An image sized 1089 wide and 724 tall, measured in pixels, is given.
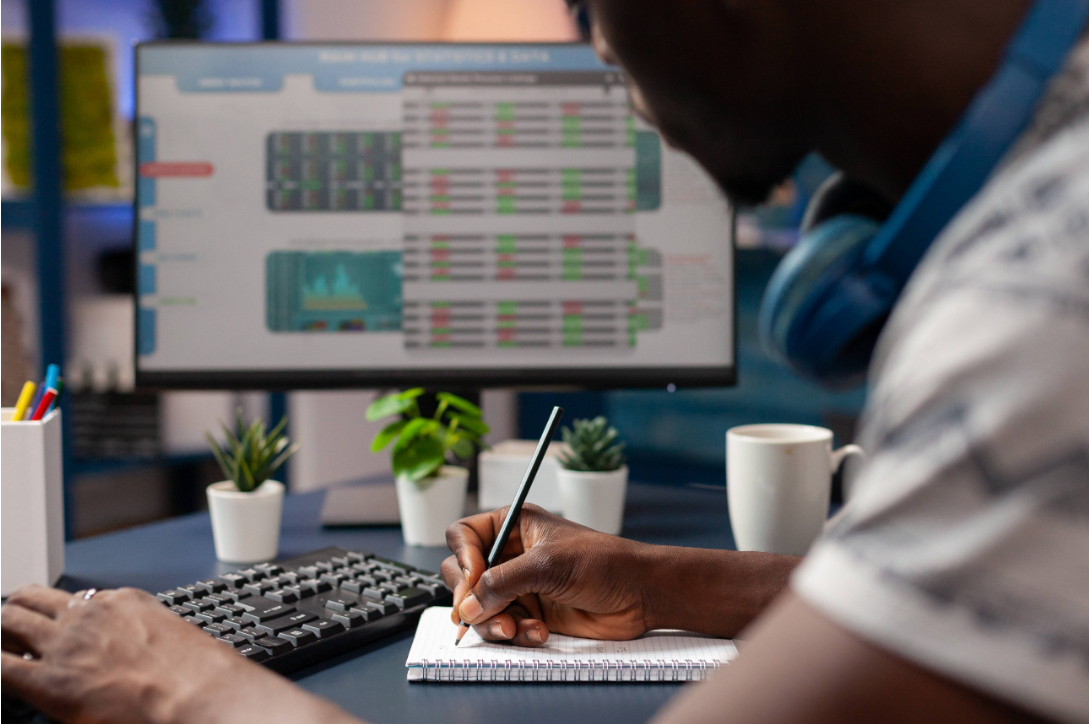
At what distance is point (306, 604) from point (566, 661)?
205 mm

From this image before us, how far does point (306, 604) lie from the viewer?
0.65 metres

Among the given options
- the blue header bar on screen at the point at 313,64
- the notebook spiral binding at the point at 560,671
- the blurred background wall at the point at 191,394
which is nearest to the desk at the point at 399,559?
the notebook spiral binding at the point at 560,671

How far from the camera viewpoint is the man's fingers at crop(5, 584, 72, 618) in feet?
1.83

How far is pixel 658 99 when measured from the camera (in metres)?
0.42

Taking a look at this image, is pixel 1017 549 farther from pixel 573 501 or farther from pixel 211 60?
pixel 211 60

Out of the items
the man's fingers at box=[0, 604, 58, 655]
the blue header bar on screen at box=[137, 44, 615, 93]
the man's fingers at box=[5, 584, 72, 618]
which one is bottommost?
the man's fingers at box=[0, 604, 58, 655]

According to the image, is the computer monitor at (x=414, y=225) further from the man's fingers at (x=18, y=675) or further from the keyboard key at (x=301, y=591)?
the man's fingers at (x=18, y=675)

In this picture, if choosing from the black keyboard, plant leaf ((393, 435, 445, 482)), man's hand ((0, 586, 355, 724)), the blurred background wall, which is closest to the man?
man's hand ((0, 586, 355, 724))

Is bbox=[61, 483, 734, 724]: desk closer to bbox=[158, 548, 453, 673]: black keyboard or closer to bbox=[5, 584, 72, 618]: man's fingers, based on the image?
bbox=[158, 548, 453, 673]: black keyboard

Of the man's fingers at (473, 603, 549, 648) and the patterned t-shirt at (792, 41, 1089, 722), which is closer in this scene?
the patterned t-shirt at (792, 41, 1089, 722)

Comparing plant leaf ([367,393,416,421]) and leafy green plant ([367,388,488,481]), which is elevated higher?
plant leaf ([367,393,416,421])

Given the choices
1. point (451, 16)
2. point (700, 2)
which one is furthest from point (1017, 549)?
point (451, 16)

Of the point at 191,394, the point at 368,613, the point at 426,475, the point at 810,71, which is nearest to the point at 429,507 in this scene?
the point at 426,475

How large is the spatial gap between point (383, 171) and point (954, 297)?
0.87 metres
